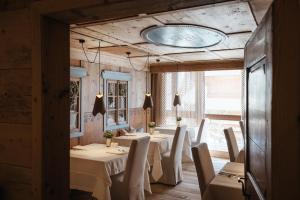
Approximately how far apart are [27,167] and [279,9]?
57.1 inches

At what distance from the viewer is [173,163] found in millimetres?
4500

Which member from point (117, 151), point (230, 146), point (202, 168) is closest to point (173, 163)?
point (230, 146)

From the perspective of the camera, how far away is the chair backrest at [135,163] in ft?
10.2

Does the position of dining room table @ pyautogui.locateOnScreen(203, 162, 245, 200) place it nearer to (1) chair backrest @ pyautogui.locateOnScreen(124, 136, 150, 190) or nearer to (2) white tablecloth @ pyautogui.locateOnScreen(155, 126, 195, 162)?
(1) chair backrest @ pyautogui.locateOnScreen(124, 136, 150, 190)

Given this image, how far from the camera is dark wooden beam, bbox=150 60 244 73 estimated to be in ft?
19.4

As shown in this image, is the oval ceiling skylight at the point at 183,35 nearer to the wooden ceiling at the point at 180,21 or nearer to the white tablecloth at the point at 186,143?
the wooden ceiling at the point at 180,21

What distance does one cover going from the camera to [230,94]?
7.00 meters

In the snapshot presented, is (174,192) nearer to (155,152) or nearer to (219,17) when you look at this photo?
(155,152)

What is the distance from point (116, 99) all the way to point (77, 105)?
3.88ft

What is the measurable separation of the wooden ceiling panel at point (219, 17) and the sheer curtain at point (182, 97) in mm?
4110

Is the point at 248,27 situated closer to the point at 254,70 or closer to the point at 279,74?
the point at 254,70

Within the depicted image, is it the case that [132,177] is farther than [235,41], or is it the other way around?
[235,41]

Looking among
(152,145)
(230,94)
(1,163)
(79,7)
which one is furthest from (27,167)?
(230,94)

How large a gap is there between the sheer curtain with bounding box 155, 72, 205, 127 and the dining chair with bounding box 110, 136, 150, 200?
3.93 meters
